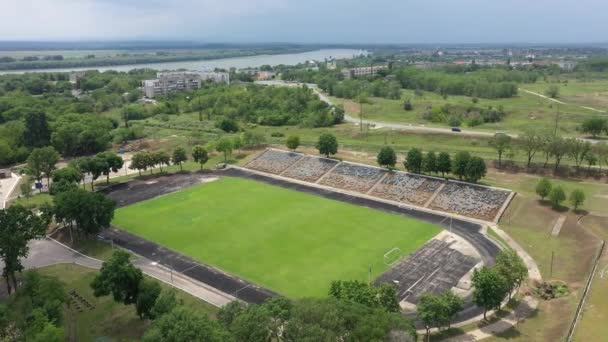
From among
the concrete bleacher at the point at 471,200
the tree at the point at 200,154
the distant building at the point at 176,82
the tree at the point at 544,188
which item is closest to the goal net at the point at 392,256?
the concrete bleacher at the point at 471,200

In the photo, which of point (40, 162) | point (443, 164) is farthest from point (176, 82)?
point (443, 164)

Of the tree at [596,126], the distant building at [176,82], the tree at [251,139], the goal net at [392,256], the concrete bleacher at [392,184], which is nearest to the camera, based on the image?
the goal net at [392,256]

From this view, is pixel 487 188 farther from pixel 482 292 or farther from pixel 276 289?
pixel 276 289

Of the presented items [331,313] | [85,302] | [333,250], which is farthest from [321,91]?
[331,313]

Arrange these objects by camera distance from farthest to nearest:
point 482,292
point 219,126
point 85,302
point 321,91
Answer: point 321,91 < point 219,126 < point 85,302 < point 482,292

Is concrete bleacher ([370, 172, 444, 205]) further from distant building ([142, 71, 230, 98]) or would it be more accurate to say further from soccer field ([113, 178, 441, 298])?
distant building ([142, 71, 230, 98])

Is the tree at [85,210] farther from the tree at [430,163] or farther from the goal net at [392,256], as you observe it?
the tree at [430,163]
